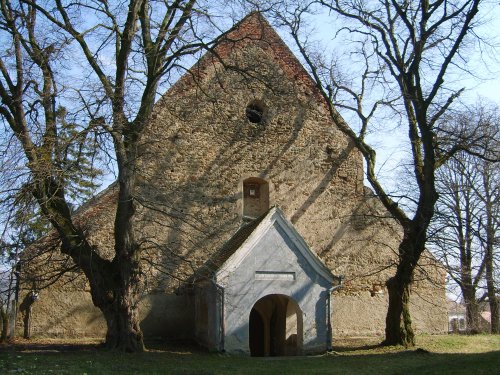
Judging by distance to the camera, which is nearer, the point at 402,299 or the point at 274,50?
the point at 402,299

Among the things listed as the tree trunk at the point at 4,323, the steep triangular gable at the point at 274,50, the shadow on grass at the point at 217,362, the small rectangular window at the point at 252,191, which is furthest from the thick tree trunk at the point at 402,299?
the tree trunk at the point at 4,323

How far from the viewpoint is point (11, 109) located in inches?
484

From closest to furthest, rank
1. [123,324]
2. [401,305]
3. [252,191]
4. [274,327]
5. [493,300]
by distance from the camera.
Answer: [123,324] → [401,305] → [274,327] → [252,191] → [493,300]

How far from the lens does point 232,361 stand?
1136 centimetres

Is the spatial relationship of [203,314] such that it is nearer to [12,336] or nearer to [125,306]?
[125,306]

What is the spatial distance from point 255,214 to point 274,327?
3207 millimetres

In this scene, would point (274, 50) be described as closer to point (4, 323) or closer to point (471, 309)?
point (4, 323)

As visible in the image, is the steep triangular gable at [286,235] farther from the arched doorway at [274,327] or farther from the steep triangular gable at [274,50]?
the steep triangular gable at [274,50]

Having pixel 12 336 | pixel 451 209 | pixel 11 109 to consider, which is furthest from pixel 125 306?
pixel 451 209

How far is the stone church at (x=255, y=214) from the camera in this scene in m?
14.2

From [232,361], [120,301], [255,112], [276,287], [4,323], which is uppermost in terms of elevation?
[255,112]

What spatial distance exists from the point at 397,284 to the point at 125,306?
21.1 ft

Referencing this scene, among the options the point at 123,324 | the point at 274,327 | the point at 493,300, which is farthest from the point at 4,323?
the point at 493,300

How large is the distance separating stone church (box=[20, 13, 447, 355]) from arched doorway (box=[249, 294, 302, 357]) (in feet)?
0.11
